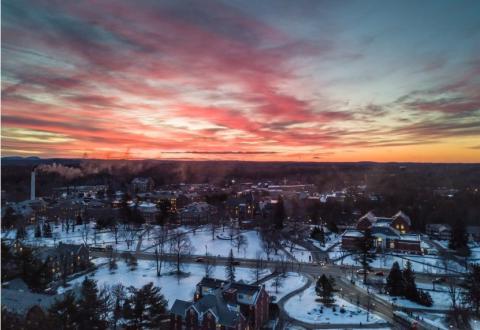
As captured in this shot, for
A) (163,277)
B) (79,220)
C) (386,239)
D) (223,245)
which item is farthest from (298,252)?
(79,220)

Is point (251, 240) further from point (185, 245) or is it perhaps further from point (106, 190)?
point (106, 190)

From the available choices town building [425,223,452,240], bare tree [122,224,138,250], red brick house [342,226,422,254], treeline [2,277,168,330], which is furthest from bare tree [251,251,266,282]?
town building [425,223,452,240]

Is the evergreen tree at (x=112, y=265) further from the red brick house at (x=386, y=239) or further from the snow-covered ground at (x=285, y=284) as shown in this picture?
the red brick house at (x=386, y=239)

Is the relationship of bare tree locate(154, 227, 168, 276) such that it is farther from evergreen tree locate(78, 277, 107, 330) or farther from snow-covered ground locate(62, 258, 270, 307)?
evergreen tree locate(78, 277, 107, 330)

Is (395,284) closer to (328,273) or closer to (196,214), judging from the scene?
(328,273)

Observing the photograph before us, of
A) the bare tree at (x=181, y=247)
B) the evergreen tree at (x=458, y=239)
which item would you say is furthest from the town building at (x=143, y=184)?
the evergreen tree at (x=458, y=239)
